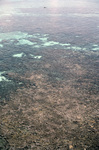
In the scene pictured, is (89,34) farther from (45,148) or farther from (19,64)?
(45,148)

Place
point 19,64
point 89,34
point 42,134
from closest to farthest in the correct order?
point 42,134 → point 19,64 → point 89,34

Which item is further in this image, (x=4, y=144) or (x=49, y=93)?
(x=49, y=93)

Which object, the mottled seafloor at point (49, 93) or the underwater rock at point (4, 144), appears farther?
the mottled seafloor at point (49, 93)

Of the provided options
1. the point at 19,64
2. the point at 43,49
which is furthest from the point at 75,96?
the point at 43,49

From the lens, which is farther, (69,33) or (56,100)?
(69,33)

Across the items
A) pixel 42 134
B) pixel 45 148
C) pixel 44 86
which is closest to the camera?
pixel 45 148

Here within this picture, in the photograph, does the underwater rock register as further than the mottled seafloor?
No
